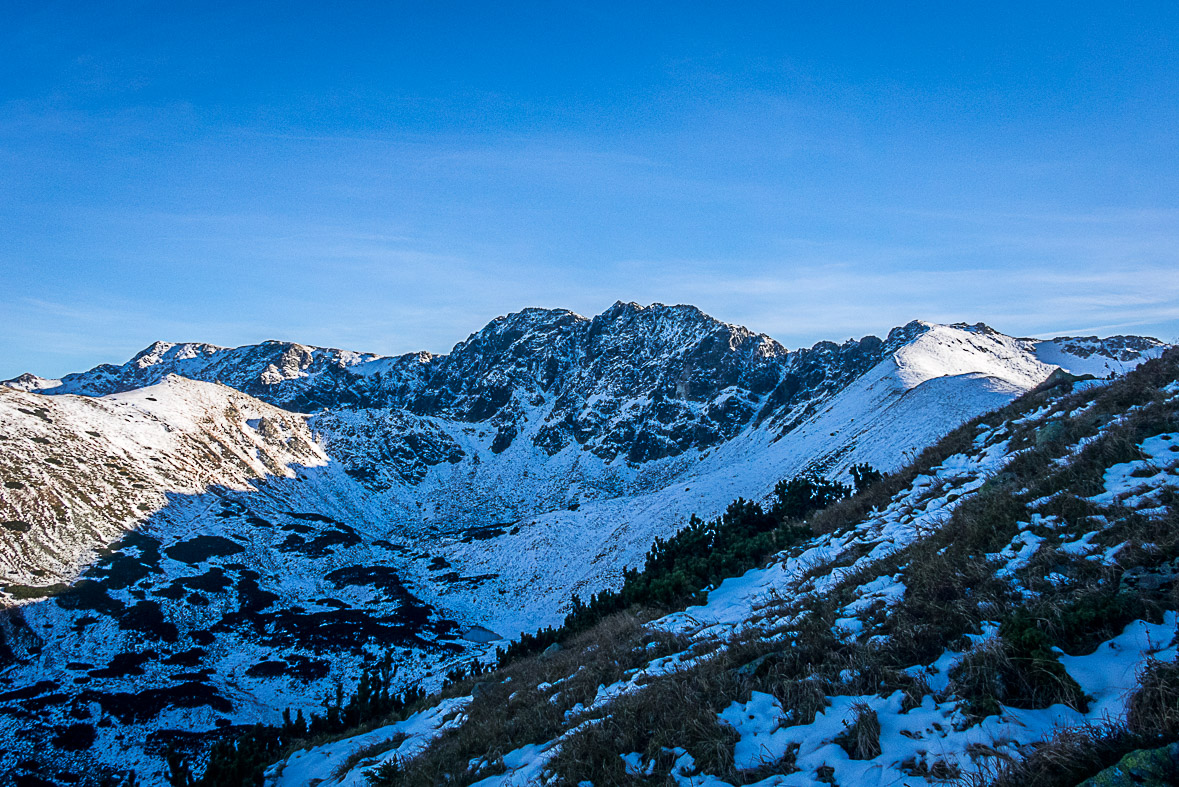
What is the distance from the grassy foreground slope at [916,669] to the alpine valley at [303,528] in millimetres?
12586

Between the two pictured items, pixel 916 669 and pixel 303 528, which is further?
pixel 303 528

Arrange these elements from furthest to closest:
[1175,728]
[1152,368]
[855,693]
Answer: [1152,368], [855,693], [1175,728]

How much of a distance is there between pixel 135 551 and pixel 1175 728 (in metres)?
71.2

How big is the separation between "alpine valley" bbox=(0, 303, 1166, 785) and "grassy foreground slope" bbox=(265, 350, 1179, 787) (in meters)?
12.6

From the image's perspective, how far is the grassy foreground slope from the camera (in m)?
4.26

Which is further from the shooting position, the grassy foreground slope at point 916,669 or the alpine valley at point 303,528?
the alpine valley at point 303,528

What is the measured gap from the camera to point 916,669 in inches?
214

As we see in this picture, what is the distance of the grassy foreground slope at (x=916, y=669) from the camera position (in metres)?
4.26

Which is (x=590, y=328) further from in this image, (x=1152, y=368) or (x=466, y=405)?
(x=1152, y=368)

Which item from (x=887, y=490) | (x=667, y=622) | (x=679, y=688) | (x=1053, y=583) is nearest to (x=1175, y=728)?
(x=1053, y=583)

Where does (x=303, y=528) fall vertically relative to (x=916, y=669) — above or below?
below

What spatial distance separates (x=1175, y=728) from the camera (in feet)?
11.5

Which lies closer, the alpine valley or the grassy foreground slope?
the grassy foreground slope

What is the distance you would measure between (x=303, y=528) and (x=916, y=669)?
82.8 meters
